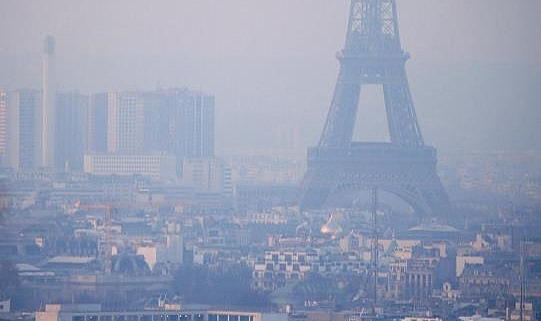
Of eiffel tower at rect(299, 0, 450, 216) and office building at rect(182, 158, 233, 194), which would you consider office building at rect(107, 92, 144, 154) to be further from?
eiffel tower at rect(299, 0, 450, 216)

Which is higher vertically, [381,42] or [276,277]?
[381,42]

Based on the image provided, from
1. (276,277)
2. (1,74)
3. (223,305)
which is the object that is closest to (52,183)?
(1,74)

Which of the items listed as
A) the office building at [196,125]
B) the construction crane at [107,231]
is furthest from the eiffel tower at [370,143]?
the office building at [196,125]

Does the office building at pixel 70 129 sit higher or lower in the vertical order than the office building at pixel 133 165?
higher

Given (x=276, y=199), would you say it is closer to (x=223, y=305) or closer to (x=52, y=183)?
(x=52, y=183)

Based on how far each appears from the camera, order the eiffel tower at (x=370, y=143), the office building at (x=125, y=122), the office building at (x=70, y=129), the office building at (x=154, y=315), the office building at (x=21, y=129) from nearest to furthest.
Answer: the office building at (x=154, y=315), the eiffel tower at (x=370, y=143), the office building at (x=21, y=129), the office building at (x=70, y=129), the office building at (x=125, y=122)

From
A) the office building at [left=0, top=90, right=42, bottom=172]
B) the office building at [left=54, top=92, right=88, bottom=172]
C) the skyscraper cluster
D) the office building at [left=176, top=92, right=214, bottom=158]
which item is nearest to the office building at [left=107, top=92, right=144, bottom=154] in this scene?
the skyscraper cluster

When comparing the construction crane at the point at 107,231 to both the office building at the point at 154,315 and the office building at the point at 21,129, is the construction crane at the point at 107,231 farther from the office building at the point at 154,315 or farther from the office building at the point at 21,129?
the office building at the point at 154,315
